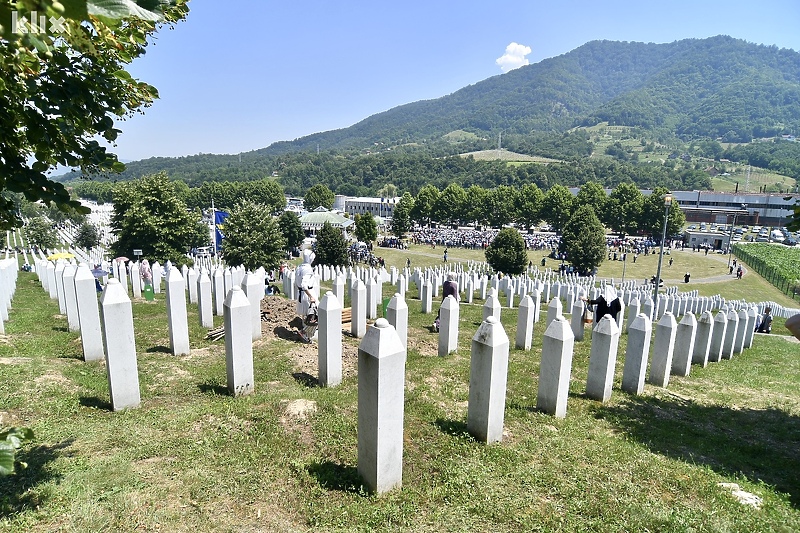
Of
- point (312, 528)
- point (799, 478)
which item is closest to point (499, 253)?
point (799, 478)

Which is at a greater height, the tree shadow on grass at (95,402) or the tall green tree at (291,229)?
the tree shadow on grass at (95,402)

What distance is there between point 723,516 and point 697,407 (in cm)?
378

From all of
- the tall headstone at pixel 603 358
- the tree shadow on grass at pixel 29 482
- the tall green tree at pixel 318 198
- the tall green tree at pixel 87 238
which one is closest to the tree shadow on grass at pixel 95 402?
the tree shadow on grass at pixel 29 482

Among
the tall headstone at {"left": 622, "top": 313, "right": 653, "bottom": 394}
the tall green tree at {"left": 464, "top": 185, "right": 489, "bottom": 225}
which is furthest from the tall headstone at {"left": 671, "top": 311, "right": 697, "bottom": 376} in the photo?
the tall green tree at {"left": 464, "top": 185, "right": 489, "bottom": 225}

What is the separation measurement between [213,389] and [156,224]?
2123 centimetres

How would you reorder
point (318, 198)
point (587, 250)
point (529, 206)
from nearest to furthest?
point (587, 250), point (529, 206), point (318, 198)

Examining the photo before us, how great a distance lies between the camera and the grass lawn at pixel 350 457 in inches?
147

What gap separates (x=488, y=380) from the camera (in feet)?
16.3

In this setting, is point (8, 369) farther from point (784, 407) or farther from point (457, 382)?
point (784, 407)

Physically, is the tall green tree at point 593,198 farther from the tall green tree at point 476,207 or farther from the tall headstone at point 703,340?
the tall headstone at point 703,340

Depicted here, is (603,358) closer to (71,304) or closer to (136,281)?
(71,304)

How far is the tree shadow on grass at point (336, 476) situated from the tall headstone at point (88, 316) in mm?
5242

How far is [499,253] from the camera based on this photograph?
31438mm

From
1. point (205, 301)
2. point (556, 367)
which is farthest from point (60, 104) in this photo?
point (205, 301)
